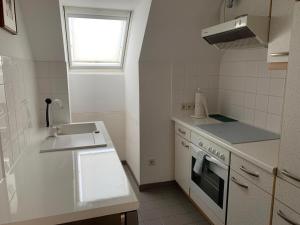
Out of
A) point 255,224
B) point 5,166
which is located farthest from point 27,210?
point 255,224

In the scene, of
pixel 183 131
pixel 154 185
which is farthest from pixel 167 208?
pixel 183 131

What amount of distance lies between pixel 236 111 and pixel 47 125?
6.45 ft

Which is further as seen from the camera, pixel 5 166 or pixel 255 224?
pixel 255 224

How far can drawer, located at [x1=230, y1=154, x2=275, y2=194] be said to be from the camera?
1368mm

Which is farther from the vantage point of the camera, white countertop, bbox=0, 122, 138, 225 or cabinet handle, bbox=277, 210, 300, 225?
cabinet handle, bbox=277, 210, 300, 225

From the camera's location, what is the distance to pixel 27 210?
2.98 feet

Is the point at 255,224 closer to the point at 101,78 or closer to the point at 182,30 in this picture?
the point at 182,30

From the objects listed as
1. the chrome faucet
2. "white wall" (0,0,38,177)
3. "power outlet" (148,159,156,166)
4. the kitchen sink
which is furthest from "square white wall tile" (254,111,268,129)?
"white wall" (0,0,38,177)

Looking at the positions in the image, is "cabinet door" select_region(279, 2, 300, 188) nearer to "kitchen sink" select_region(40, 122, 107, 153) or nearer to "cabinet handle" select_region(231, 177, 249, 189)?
"cabinet handle" select_region(231, 177, 249, 189)

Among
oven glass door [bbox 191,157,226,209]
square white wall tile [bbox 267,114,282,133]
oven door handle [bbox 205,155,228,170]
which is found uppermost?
square white wall tile [bbox 267,114,282,133]

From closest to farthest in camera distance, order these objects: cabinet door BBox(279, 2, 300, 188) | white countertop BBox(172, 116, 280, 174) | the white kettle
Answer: cabinet door BBox(279, 2, 300, 188) → white countertop BBox(172, 116, 280, 174) → the white kettle

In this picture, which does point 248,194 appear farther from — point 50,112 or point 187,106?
point 50,112

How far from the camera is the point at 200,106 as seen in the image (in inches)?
102

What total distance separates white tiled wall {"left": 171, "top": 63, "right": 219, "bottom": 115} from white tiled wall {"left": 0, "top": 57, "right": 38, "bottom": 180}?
150cm
